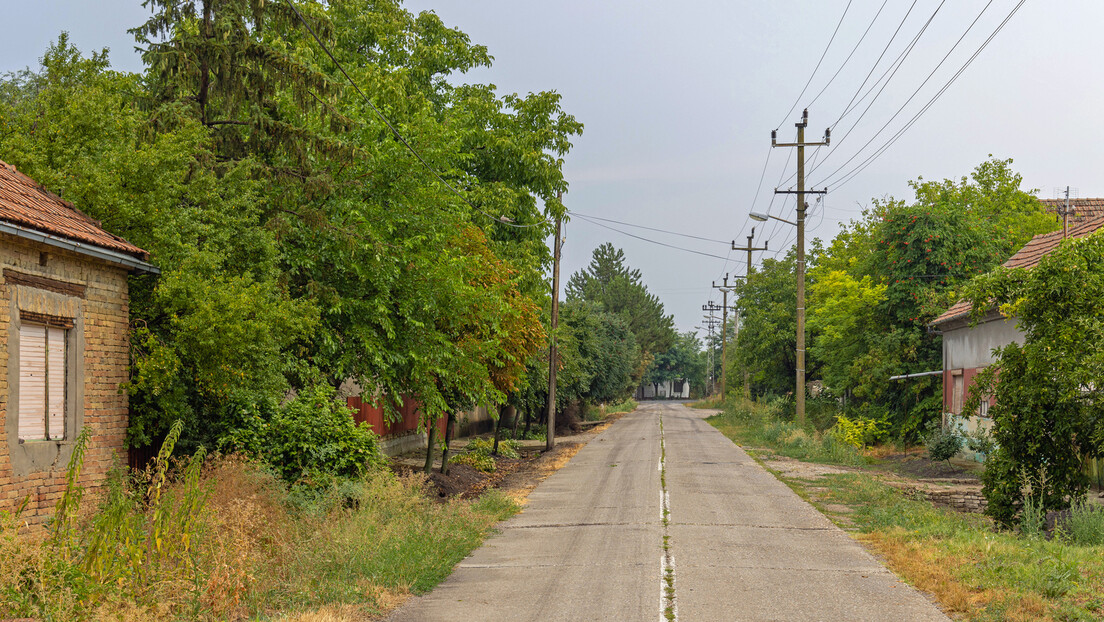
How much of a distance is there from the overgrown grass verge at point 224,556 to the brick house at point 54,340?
0.77 meters

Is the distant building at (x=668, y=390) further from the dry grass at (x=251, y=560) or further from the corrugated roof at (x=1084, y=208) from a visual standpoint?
the dry grass at (x=251, y=560)

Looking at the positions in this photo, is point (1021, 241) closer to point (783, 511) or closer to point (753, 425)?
point (753, 425)

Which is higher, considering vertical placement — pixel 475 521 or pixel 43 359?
pixel 43 359

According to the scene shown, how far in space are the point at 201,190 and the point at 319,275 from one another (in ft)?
13.3

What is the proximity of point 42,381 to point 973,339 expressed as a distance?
79.0 ft

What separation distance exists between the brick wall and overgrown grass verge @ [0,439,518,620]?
60 cm

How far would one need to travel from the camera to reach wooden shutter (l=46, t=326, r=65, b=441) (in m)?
12.1

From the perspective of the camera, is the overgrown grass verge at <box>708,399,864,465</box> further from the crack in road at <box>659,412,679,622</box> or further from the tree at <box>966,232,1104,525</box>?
Answer: the tree at <box>966,232,1104,525</box>

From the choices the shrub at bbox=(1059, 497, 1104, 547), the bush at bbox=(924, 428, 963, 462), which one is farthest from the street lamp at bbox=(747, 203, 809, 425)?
the shrub at bbox=(1059, 497, 1104, 547)

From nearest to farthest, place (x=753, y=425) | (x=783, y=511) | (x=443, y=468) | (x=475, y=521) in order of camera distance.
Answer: (x=475, y=521) → (x=783, y=511) → (x=443, y=468) → (x=753, y=425)

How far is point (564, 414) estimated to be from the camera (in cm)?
5112

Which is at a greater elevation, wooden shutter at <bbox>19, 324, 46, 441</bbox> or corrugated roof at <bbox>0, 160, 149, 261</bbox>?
corrugated roof at <bbox>0, 160, 149, 261</bbox>

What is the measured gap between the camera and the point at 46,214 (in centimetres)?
1192

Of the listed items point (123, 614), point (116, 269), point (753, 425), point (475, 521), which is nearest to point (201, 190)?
point (116, 269)
